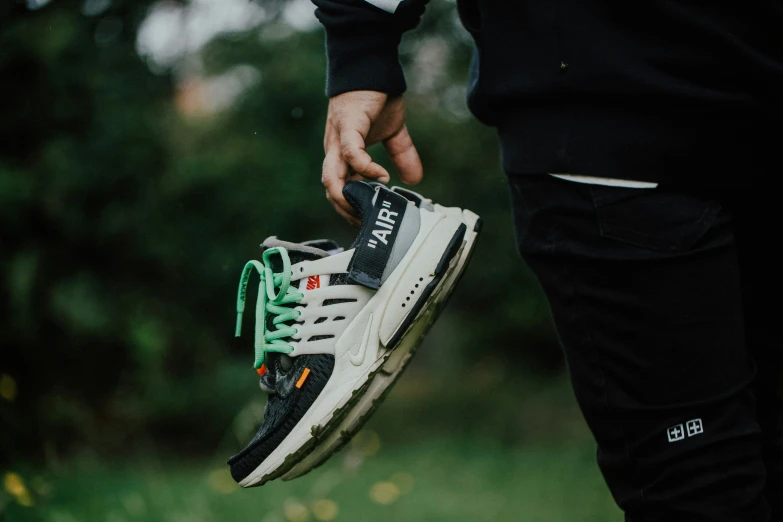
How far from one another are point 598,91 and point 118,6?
3.53 m

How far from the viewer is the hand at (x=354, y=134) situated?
1.11 meters

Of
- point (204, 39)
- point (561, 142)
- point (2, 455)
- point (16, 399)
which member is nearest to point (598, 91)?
point (561, 142)

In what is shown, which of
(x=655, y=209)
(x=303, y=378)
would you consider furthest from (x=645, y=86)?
(x=303, y=378)

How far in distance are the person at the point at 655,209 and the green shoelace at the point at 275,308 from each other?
43cm

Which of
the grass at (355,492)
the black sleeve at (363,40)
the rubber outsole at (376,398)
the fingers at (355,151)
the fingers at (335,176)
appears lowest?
the grass at (355,492)

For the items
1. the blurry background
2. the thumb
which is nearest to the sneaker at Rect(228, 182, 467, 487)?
the thumb

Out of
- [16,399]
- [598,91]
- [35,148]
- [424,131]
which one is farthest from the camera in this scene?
[424,131]

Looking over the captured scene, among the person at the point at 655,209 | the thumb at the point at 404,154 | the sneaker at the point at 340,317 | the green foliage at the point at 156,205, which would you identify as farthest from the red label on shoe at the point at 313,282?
the green foliage at the point at 156,205

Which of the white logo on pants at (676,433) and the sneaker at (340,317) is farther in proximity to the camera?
the sneaker at (340,317)

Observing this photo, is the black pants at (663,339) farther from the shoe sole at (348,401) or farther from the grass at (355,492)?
the grass at (355,492)

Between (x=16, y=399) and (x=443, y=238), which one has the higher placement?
(x=443, y=238)

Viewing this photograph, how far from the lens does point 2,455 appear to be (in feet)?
8.56

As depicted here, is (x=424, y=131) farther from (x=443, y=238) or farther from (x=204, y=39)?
(x=443, y=238)

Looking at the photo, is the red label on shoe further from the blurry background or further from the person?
the blurry background
